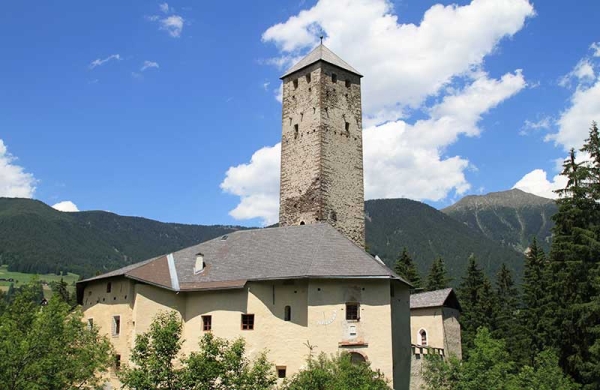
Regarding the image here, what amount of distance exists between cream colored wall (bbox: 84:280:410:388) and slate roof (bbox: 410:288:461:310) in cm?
1491

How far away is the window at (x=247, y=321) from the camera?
87.5ft

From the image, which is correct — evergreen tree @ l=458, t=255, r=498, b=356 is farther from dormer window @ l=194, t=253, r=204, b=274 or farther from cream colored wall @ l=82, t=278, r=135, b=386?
cream colored wall @ l=82, t=278, r=135, b=386

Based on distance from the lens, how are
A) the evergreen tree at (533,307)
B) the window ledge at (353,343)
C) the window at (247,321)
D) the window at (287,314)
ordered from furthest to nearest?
1. the evergreen tree at (533,307)
2. the window at (247,321)
3. the window at (287,314)
4. the window ledge at (353,343)

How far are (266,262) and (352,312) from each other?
4716 mm

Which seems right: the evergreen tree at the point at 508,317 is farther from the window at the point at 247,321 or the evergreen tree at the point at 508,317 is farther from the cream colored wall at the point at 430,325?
the window at the point at 247,321

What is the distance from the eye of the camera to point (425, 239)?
17412 centimetres

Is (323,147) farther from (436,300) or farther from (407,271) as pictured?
(407,271)

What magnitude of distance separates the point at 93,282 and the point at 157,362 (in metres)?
15.1

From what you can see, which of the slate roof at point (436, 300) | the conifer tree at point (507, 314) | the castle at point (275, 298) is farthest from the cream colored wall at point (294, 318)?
the conifer tree at point (507, 314)

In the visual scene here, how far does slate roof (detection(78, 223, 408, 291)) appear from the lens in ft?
86.3

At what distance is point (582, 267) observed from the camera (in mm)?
30281

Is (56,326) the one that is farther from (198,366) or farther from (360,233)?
(360,233)

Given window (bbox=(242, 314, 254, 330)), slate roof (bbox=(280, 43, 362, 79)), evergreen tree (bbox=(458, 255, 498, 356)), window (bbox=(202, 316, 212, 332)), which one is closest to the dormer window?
window (bbox=(202, 316, 212, 332))

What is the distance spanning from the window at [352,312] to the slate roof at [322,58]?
1859cm
